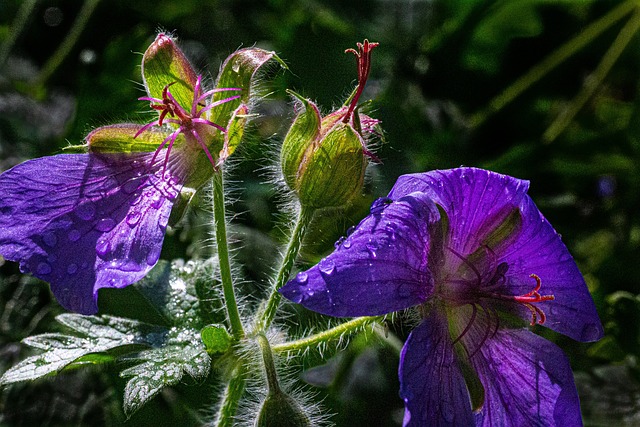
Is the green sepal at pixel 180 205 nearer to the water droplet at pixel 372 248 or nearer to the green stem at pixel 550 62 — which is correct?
the water droplet at pixel 372 248

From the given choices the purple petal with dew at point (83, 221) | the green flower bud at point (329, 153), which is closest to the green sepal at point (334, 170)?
the green flower bud at point (329, 153)

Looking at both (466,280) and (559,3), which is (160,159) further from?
(559,3)

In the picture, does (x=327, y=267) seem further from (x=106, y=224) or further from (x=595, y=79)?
(x=595, y=79)

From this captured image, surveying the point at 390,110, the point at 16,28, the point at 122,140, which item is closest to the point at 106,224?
the point at 122,140

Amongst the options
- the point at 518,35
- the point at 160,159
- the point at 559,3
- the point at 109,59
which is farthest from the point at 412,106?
the point at 160,159

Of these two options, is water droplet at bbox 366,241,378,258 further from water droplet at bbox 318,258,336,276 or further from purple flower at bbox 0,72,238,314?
purple flower at bbox 0,72,238,314
